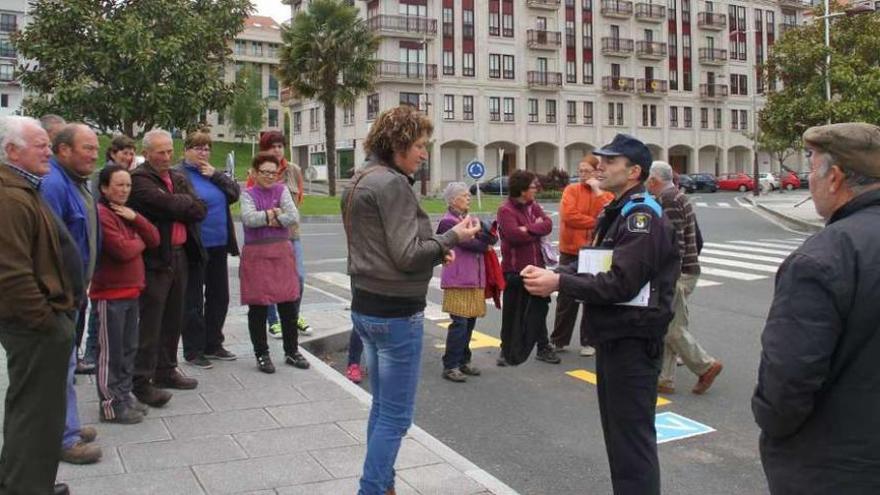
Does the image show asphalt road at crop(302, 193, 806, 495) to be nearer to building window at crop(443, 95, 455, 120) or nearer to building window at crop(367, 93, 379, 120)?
building window at crop(367, 93, 379, 120)

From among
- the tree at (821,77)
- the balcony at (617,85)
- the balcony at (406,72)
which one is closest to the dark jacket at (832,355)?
the tree at (821,77)

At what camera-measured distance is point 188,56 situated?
735 inches

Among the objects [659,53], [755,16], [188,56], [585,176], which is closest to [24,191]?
[585,176]

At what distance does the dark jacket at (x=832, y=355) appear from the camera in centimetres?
233

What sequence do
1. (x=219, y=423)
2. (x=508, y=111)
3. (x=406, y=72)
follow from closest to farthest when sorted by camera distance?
(x=219, y=423)
(x=406, y=72)
(x=508, y=111)

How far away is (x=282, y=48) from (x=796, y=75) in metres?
24.5

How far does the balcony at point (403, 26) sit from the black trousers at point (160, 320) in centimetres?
5049

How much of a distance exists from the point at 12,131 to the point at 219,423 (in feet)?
7.79

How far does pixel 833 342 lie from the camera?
2.35 m

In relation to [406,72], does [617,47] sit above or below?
above

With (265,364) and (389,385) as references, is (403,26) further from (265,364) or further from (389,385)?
(389,385)

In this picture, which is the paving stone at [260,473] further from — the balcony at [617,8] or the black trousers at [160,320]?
the balcony at [617,8]

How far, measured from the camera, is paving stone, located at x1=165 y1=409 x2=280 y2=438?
5.14 meters

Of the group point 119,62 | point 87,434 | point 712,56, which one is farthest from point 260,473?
point 712,56
